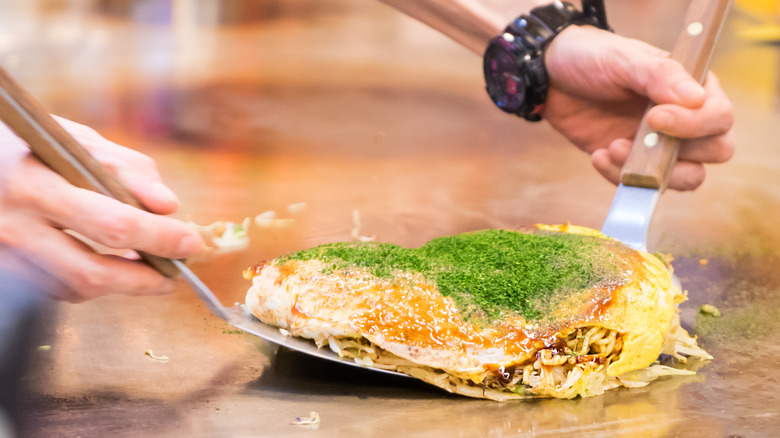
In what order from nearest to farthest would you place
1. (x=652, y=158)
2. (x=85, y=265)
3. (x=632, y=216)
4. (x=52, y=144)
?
(x=52, y=144) < (x=85, y=265) < (x=632, y=216) < (x=652, y=158)

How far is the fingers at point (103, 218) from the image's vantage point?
1.05 metres

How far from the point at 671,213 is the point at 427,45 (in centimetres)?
205

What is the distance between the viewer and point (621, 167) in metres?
2.02

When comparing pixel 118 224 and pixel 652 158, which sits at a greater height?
pixel 652 158

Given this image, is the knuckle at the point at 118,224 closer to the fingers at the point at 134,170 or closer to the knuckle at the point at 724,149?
the fingers at the point at 134,170

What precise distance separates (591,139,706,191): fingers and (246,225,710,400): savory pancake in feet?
2.16

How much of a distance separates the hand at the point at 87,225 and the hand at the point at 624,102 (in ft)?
3.52

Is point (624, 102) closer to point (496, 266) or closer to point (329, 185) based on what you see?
point (329, 185)

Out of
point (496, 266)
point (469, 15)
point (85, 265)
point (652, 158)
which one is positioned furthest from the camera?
point (469, 15)

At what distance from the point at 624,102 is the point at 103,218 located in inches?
58.8

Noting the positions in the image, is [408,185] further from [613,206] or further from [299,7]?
[299,7]

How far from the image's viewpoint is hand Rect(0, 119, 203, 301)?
106 cm

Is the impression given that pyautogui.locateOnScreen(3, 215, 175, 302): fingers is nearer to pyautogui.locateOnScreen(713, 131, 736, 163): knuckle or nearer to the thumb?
the thumb

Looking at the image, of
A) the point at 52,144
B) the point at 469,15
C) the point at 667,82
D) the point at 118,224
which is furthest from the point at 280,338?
the point at 469,15
